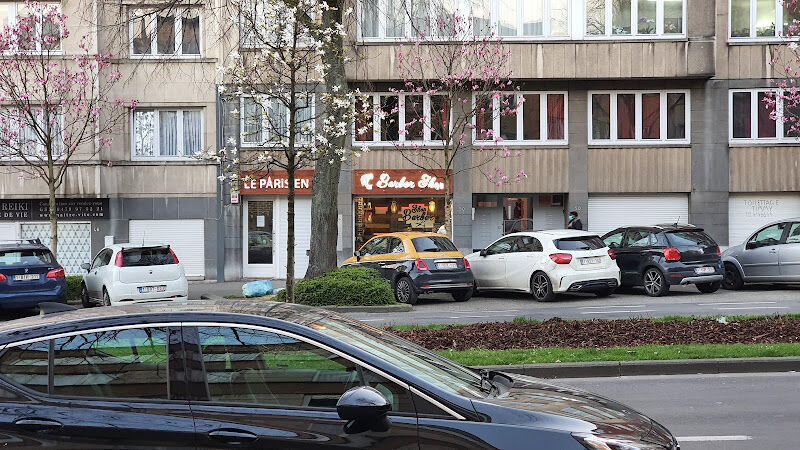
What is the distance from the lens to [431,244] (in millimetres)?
20609

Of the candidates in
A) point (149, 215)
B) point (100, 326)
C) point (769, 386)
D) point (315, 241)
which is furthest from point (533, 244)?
point (100, 326)

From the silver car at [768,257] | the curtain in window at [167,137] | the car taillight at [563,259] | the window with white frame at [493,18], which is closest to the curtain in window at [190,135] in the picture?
the curtain in window at [167,137]

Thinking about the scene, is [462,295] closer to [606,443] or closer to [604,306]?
[604,306]

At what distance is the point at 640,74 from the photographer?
92.4 feet

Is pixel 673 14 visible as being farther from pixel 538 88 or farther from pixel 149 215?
pixel 149 215

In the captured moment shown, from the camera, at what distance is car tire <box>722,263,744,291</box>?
21.4 metres

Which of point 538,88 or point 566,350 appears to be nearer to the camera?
point 566,350

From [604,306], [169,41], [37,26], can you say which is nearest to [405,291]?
[604,306]

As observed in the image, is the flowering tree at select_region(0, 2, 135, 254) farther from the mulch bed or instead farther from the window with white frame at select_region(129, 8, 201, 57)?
the mulch bed

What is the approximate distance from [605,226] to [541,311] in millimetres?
→ 12196

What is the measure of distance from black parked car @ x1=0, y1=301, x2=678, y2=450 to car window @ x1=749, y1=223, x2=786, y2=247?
17.8 metres

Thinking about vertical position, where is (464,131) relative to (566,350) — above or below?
above

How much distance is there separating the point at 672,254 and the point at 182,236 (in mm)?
16176

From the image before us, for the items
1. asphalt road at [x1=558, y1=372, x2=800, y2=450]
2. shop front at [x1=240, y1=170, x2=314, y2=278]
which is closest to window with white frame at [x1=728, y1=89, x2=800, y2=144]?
shop front at [x1=240, y1=170, x2=314, y2=278]
